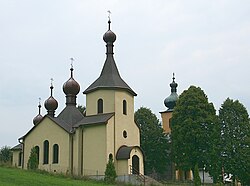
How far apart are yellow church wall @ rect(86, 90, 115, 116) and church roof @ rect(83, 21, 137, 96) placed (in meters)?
0.38

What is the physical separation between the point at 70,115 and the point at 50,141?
2.78m

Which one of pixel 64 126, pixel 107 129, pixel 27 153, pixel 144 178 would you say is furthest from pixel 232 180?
pixel 27 153

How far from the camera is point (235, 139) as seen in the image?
3803 centimetres

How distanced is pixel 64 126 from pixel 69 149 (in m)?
1.99

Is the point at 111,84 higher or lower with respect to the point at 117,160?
higher

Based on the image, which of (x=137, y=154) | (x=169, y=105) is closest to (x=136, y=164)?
(x=137, y=154)

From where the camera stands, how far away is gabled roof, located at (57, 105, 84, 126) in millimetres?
38125

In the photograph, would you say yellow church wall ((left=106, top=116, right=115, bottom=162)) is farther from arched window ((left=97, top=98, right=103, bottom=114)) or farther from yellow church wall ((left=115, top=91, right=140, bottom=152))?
arched window ((left=97, top=98, right=103, bottom=114))

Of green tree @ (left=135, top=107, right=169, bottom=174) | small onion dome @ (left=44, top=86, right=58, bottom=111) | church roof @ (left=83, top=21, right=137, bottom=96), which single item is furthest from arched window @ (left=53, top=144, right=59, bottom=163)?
green tree @ (left=135, top=107, right=169, bottom=174)

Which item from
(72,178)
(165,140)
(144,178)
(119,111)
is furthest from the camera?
(165,140)

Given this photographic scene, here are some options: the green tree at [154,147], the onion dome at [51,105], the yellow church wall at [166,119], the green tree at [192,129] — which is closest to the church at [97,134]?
the onion dome at [51,105]

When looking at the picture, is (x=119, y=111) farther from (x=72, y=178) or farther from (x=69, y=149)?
(x=72, y=178)

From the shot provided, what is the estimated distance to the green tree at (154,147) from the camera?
4553 cm

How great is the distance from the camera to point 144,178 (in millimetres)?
33000
